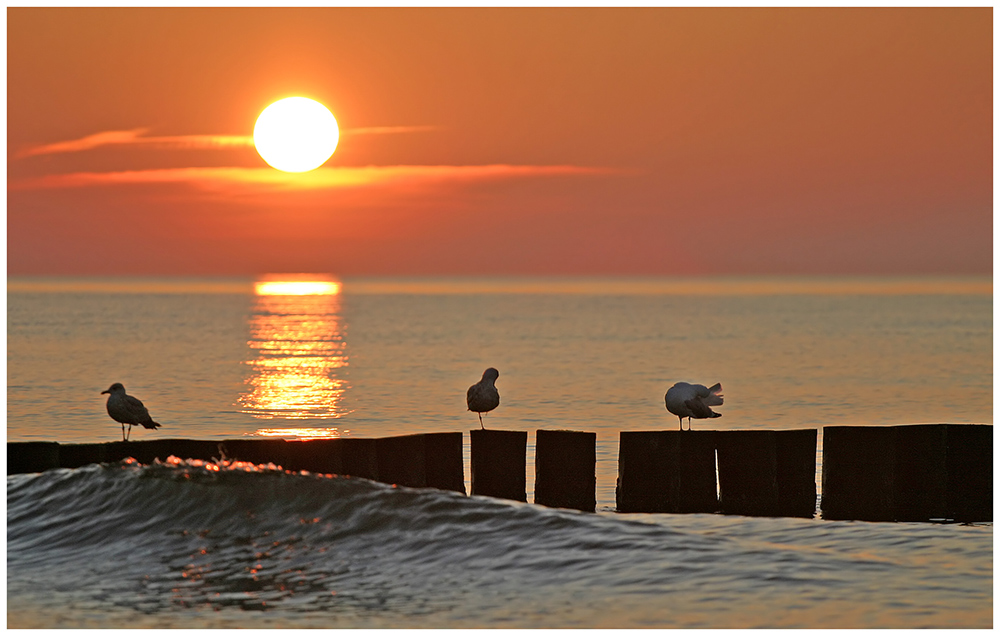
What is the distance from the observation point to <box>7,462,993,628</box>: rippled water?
33.1 feet

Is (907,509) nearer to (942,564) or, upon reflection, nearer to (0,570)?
(942,564)

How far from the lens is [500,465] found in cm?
1420

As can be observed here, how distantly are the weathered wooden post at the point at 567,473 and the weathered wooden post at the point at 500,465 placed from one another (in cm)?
21

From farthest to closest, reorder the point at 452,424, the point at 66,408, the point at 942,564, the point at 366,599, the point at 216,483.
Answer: the point at 66,408, the point at 452,424, the point at 216,483, the point at 942,564, the point at 366,599

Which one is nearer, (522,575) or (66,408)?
(522,575)

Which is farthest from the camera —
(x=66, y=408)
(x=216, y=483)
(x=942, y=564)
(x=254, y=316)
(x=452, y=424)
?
(x=254, y=316)

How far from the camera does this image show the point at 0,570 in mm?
11086

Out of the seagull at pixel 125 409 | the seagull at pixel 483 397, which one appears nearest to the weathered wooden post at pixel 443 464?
the seagull at pixel 483 397

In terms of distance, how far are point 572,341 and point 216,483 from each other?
5187 centimetres

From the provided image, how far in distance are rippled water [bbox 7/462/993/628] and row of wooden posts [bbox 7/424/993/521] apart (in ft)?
1.40

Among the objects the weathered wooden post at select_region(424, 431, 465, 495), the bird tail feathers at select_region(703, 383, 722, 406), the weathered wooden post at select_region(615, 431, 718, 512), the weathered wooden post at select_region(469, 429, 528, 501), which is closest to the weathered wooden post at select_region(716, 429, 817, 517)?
the weathered wooden post at select_region(615, 431, 718, 512)

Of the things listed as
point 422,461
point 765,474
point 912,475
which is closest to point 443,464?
point 422,461

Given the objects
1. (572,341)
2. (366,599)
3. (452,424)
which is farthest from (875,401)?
(572,341)

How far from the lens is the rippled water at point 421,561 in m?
10.1
